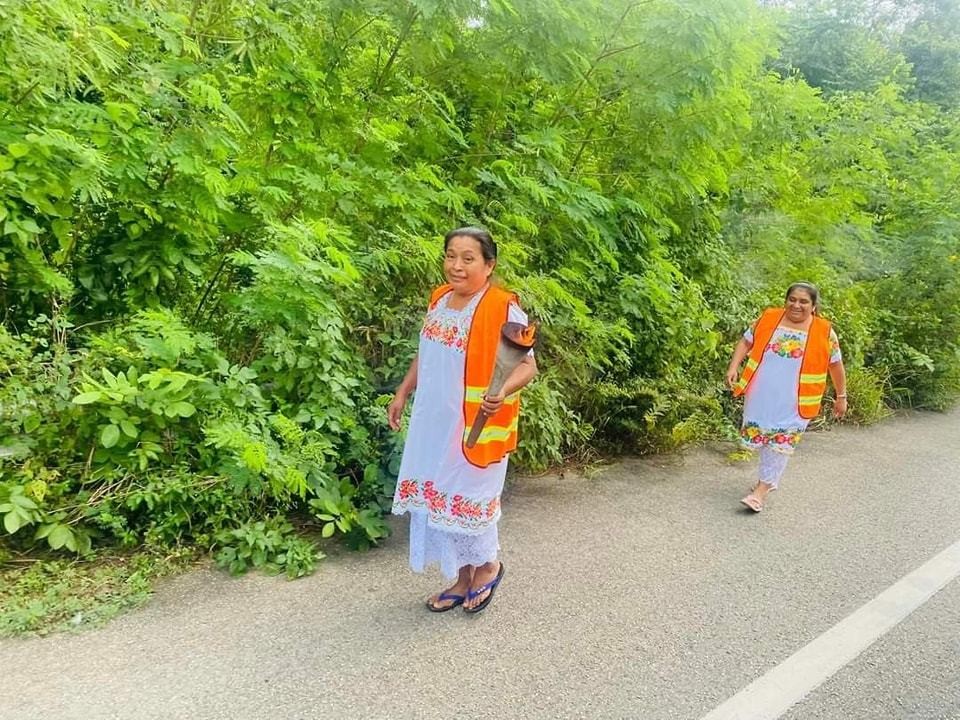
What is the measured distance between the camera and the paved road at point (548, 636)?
8.80ft

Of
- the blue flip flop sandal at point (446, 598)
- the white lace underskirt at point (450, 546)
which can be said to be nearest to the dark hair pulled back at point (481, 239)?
the white lace underskirt at point (450, 546)

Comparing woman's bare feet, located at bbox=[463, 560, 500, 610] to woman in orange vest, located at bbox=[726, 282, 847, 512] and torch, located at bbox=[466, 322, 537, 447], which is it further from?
woman in orange vest, located at bbox=[726, 282, 847, 512]

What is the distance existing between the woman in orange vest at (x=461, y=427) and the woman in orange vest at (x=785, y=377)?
2555 millimetres

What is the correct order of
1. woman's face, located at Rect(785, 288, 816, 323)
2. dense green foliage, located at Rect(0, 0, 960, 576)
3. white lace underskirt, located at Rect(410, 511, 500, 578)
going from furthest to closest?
1. woman's face, located at Rect(785, 288, 816, 323)
2. dense green foliage, located at Rect(0, 0, 960, 576)
3. white lace underskirt, located at Rect(410, 511, 500, 578)

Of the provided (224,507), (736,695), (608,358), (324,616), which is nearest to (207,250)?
(224,507)

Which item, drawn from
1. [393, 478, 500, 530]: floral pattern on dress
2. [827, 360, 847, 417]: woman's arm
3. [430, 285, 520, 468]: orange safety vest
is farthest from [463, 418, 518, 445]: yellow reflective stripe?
[827, 360, 847, 417]: woman's arm

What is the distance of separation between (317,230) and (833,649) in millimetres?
3280

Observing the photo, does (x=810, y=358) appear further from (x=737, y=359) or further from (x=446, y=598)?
(x=446, y=598)

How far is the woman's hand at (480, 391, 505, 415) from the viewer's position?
9.86 feet

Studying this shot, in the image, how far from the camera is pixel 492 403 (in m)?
3.00

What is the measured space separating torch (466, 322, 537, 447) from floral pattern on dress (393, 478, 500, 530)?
0.39 m

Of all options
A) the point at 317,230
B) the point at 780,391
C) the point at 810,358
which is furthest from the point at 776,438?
the point at 317,230

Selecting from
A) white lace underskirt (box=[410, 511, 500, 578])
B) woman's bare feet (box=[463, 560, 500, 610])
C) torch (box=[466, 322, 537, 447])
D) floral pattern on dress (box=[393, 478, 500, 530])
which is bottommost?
woman's bare feet (box=[463, 560, 500, 610])

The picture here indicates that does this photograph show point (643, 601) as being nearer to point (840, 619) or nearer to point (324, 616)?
point (840, 619)
